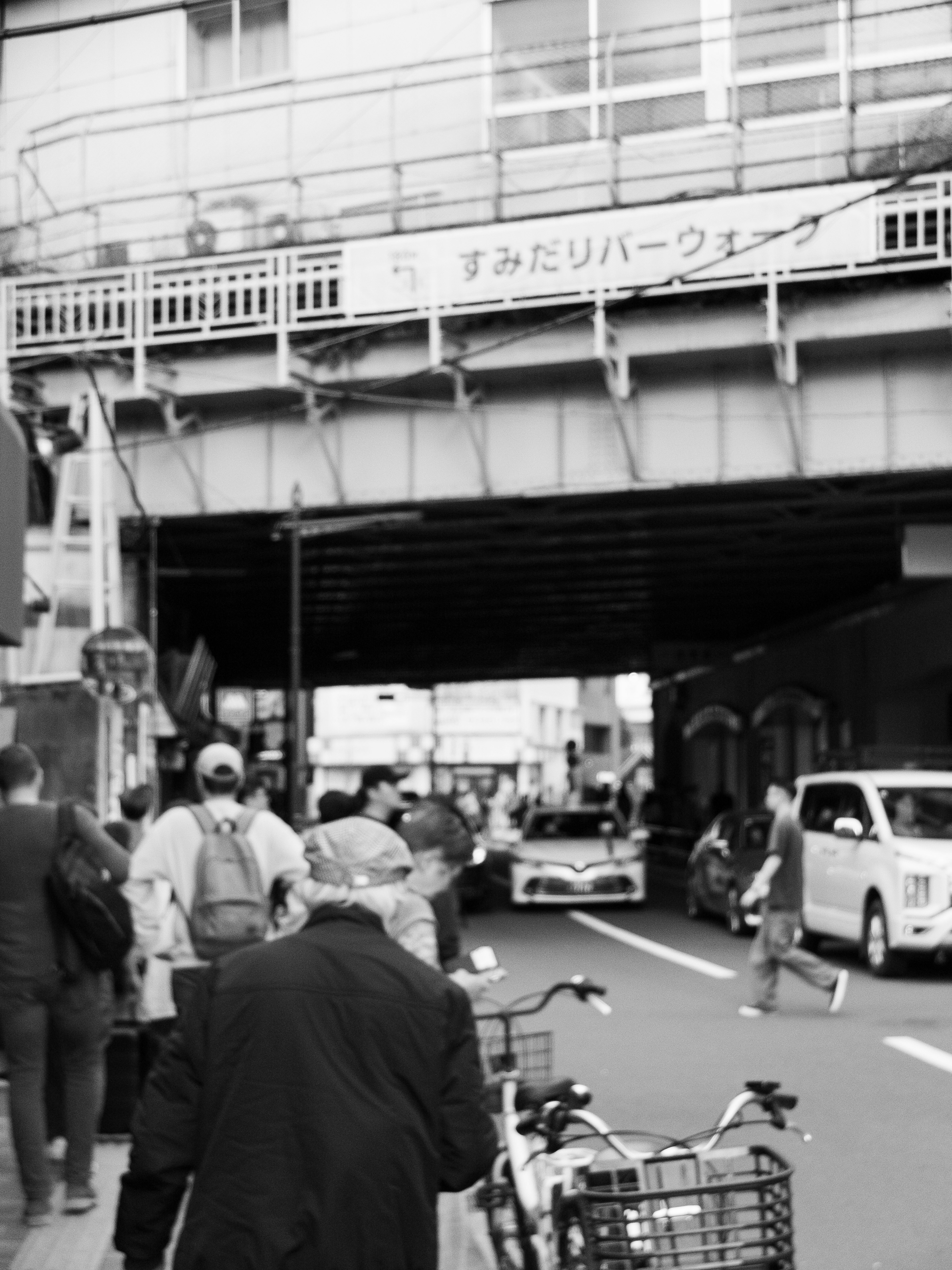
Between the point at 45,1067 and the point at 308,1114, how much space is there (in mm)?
4579

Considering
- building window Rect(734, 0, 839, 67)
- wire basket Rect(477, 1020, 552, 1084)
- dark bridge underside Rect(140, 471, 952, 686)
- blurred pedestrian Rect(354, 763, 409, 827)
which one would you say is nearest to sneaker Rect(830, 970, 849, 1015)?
blurred pedestrian Rect(354, 763, 409, 827)

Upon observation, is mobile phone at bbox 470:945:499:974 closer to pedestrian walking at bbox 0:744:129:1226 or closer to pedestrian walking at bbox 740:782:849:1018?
pedestrian walking at bbox 0:744:129:1226

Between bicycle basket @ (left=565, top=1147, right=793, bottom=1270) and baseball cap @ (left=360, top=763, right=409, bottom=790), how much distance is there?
4668 mm

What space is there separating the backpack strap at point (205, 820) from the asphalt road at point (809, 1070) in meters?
2.68

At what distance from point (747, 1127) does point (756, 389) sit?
45.2 feet

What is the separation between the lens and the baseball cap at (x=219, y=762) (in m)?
7.22

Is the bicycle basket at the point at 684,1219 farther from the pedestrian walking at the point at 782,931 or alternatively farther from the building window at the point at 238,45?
the building window at the point at 238,45

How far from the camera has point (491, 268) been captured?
21.5 metres

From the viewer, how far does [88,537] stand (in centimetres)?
2416

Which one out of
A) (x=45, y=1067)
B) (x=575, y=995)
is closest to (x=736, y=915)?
(x=45, y=1067)

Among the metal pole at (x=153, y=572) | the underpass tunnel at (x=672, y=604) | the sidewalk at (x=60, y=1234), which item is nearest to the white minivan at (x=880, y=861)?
the underpass tunnel at (x=672, y=604)

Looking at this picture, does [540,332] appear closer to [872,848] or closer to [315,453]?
[315,453]

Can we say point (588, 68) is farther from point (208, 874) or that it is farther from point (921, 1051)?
point (208, 874)

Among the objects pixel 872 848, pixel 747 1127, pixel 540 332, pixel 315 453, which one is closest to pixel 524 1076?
pixel 747 1127
